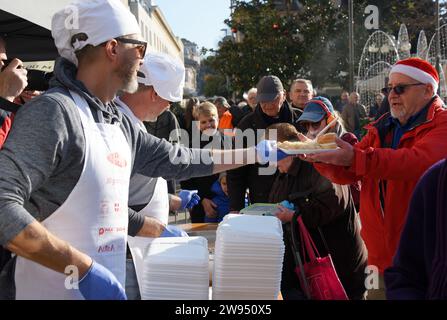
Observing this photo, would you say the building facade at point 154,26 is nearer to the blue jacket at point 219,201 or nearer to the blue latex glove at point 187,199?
the blue jacket at point 219,201

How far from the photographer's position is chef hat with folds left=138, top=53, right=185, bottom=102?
319 cm

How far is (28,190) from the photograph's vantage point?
5.77 ft

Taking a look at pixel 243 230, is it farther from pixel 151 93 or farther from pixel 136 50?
pixel 151 93

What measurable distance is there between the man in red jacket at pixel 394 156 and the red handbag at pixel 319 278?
0.26 metres

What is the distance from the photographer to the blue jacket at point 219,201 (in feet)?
20.2

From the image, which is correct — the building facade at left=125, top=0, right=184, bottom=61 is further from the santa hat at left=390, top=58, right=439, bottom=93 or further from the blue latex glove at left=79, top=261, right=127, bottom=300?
the blue latex glove at left=79, top=261, right=127, bottom=300

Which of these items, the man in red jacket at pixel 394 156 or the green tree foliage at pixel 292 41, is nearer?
the man in red jacket at pixel 394 156

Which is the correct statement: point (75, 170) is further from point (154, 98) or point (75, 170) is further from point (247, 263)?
point (154, 98)

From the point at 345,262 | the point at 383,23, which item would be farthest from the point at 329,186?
the point at 383,23

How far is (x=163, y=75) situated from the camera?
3213mm

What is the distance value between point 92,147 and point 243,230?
76cm

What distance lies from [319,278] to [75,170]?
211cm

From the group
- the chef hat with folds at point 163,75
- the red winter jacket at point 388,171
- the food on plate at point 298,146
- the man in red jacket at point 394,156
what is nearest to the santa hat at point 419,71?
the man in red jacket at point 394,156

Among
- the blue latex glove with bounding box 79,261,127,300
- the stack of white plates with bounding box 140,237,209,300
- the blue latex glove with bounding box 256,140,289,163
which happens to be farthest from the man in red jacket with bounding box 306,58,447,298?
the blue latex glove with bounding box 79,261,127,300
